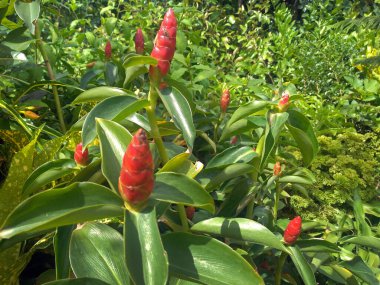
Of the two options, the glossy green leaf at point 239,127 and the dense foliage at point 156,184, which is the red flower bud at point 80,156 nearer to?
the dense foliage at point 156,184

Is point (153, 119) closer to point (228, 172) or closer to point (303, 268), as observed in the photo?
point (228, 172)

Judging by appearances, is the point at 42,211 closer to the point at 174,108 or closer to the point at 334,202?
the point at 174,108

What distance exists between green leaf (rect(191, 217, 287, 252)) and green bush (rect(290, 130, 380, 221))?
88 centimetres

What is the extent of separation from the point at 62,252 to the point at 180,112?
1.00ft

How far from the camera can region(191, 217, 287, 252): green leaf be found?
82cm

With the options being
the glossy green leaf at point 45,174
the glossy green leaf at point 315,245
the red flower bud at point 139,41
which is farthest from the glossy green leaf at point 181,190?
the red flower bud at point 139,41

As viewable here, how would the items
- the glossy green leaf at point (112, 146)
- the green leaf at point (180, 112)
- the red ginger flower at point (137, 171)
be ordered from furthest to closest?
1. the green leaf at point (180, 112)
2. the glossy green leaf at point (112, 146)
3. the red ginger flower at point (137, 171)

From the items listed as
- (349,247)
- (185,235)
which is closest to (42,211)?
(185,235)

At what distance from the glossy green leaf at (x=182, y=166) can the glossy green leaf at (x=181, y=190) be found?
0.08m

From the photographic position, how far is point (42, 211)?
24.6 inches

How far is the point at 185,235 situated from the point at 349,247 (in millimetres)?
Result: 978

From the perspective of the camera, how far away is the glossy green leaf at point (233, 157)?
1.05m

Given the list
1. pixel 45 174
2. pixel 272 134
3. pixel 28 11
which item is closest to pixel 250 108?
pixel 272 134

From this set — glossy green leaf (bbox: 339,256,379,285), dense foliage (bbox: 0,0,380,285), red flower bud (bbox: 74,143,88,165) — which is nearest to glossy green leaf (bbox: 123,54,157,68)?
dense foliage (bbox: 0,0,380,285)
